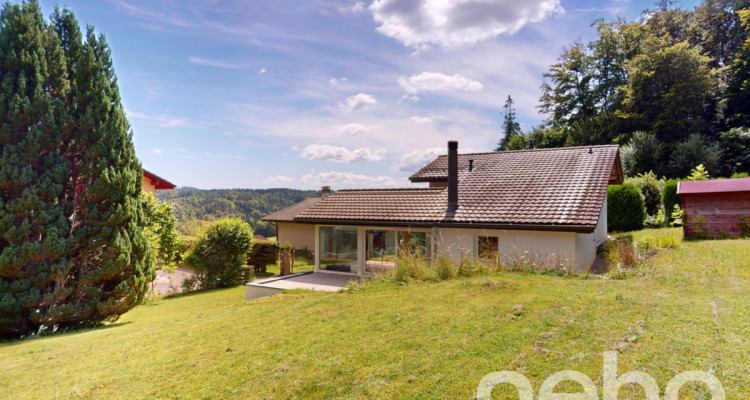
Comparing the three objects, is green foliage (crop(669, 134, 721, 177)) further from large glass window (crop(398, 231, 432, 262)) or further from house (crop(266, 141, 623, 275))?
large glass window (crop(398, 231, 432, 262))

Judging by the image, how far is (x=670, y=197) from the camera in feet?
61.7

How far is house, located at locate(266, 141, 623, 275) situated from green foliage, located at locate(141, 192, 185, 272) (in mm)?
6185

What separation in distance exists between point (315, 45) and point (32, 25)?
849 centimetres

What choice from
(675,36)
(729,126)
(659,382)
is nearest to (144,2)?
(659,382)

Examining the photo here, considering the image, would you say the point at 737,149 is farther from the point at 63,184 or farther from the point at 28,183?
the point at 28,183

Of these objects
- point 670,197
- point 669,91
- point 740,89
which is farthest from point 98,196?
point 740,89

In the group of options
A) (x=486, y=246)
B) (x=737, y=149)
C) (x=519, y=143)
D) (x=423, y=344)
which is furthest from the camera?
(x=519, y=143)


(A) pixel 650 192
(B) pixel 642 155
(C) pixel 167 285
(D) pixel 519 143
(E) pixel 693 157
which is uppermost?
(D) pixel 519 143

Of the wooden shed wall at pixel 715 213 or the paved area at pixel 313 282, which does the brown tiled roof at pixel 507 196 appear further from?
the wooden shed wall at pixel 715 213

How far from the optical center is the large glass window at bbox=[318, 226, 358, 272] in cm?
1656

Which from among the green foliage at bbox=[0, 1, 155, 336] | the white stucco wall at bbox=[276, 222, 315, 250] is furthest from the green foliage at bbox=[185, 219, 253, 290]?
the white stucco wall at bbox=[276, 222, 315, 250]

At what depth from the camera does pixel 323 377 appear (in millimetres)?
4582

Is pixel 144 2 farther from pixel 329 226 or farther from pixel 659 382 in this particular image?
pixel 659 382

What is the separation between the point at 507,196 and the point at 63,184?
14122 mm
